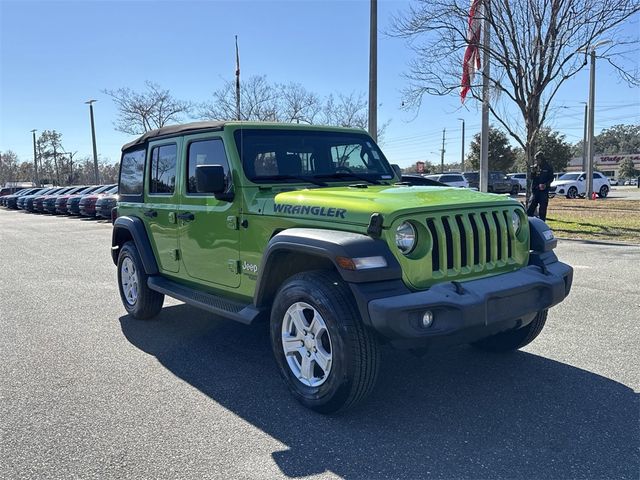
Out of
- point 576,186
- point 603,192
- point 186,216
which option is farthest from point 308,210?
point 603,192

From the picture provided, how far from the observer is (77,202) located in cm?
2539

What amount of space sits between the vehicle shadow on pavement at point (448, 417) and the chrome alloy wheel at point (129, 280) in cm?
128

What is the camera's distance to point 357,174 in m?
4.87

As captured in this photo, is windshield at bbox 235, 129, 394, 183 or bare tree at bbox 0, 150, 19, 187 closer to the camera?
windshield at bbox 235, 129, 394, 183

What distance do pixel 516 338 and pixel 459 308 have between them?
5.10ft

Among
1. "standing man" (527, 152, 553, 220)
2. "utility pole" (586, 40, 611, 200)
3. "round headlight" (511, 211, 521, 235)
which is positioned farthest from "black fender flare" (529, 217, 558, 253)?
"utility pole" (586, 40, 611, 200)

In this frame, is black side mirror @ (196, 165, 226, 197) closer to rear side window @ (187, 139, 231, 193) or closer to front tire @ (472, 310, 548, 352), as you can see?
rear side window @ (187, 139, 231, 193)

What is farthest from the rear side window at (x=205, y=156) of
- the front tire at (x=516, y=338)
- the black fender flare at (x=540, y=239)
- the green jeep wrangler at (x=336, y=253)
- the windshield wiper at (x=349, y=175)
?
the front tire at (x=516, y=338)

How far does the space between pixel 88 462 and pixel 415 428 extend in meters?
1.86

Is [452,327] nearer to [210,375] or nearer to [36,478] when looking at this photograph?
[210,375]

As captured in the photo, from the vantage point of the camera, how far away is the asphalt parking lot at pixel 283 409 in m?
2.92

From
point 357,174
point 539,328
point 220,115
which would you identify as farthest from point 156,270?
point 220,115

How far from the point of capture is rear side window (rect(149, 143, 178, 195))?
520 centimetres

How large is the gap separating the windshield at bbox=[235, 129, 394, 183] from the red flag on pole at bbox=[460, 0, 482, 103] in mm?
9554
